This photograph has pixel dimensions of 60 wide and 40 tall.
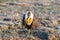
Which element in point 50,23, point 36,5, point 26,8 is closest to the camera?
point 50,23

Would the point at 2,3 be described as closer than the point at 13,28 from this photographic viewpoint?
No

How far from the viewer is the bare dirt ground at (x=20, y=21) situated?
24.9 feet

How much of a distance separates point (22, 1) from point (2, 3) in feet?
4.94

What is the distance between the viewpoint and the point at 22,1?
15125 millimetres

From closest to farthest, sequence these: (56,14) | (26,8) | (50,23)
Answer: (50,23) < (56,14) < (26,8)

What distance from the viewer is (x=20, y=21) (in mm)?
9422

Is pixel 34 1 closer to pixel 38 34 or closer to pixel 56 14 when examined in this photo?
pixel 56 14

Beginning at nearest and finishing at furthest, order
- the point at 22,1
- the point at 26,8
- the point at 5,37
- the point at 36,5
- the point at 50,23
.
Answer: the point at 5,37
the point at 50,23
the point at 26,8
the point at 36,5
the point at 22,1

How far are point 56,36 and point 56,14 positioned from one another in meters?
4.36

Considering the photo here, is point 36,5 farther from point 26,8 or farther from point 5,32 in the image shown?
point 5,32

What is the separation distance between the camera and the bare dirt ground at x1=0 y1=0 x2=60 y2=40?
7597mm

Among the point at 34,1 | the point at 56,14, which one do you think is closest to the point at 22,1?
the point at 34,1

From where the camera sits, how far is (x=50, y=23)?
959 cm

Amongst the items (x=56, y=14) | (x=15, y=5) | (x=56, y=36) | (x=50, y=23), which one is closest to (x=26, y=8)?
(x=15, y=5)
